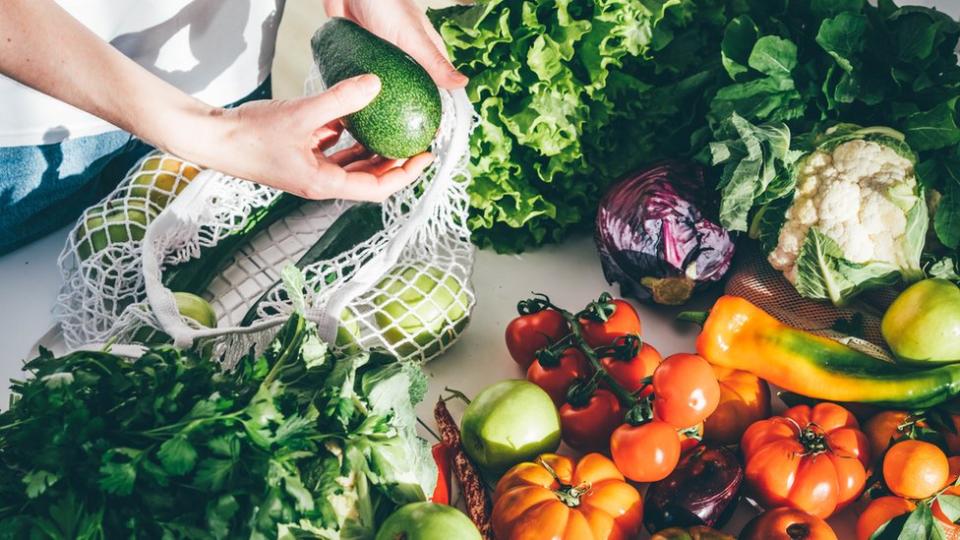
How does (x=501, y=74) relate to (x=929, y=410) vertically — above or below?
above

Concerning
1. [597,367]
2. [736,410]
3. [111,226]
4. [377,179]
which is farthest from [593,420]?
[111,226]

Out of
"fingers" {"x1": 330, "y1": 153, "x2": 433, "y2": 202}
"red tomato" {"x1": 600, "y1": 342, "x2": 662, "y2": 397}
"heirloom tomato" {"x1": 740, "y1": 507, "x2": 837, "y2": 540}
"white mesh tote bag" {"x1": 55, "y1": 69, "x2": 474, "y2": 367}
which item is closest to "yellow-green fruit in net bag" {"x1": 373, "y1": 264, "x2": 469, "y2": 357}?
"white mesh tote bag" {"x1": 55, "y1": 69, "x2": 474, "y2": 367}

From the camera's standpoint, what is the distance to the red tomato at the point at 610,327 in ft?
3.82

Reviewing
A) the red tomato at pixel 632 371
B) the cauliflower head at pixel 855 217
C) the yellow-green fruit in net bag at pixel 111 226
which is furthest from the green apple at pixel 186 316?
the cauliflower head at pixel 855 217

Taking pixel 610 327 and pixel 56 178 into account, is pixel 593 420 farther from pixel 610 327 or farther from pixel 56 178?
pixel 56 178

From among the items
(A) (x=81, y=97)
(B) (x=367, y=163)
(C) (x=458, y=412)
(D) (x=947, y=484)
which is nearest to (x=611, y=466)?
(C) (x=458, y=412)

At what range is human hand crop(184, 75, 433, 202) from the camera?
0.96 meters

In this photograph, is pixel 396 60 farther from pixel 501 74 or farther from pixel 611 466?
pixel 611 466

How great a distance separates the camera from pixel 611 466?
102 centimetres

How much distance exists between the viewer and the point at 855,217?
1155 millimetres

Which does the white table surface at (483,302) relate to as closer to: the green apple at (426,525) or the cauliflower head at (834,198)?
the cauliflower head at (834,198)

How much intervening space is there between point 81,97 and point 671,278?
33.7 inches

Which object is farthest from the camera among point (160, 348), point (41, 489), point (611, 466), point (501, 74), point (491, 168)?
point (491, 168)

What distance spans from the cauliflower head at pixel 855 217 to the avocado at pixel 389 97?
1.82 ft
